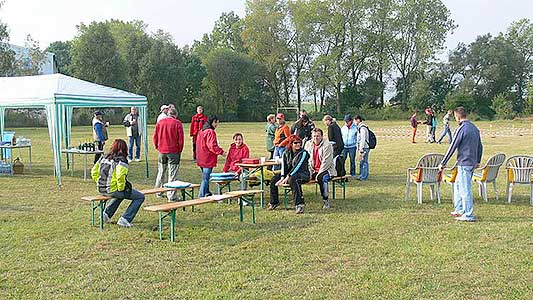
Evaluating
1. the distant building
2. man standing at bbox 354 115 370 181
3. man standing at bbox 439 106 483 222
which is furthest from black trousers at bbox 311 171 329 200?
the distant building

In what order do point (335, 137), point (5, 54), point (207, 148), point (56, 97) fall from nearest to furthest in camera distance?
point (207, 148)
point (56, 97)
point (335, 137)
point (5, 54)

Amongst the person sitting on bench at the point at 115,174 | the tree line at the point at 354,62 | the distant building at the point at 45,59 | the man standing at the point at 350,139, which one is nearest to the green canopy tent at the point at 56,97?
the person sitting on bench at the point at 115,174

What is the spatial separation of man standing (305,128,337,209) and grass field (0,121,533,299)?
373 millimetres

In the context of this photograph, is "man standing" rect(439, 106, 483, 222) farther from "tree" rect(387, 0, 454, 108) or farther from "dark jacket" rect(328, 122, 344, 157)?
"tree" rect(387, 0, 454, 108)

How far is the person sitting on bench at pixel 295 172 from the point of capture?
868cm

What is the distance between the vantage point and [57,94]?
37.2ft

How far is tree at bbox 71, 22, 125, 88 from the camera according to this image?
52.0 meters

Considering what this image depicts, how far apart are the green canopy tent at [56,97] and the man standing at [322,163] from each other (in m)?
5.28

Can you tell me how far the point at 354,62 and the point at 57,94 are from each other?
53812mm

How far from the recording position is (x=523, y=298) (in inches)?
191

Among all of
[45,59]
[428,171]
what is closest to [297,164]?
[428,171]

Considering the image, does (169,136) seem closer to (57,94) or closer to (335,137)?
(57,94)

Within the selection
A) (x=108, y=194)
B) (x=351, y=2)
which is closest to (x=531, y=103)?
(x=351, y=2)

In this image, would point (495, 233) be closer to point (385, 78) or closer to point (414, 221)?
point (414, 221)
